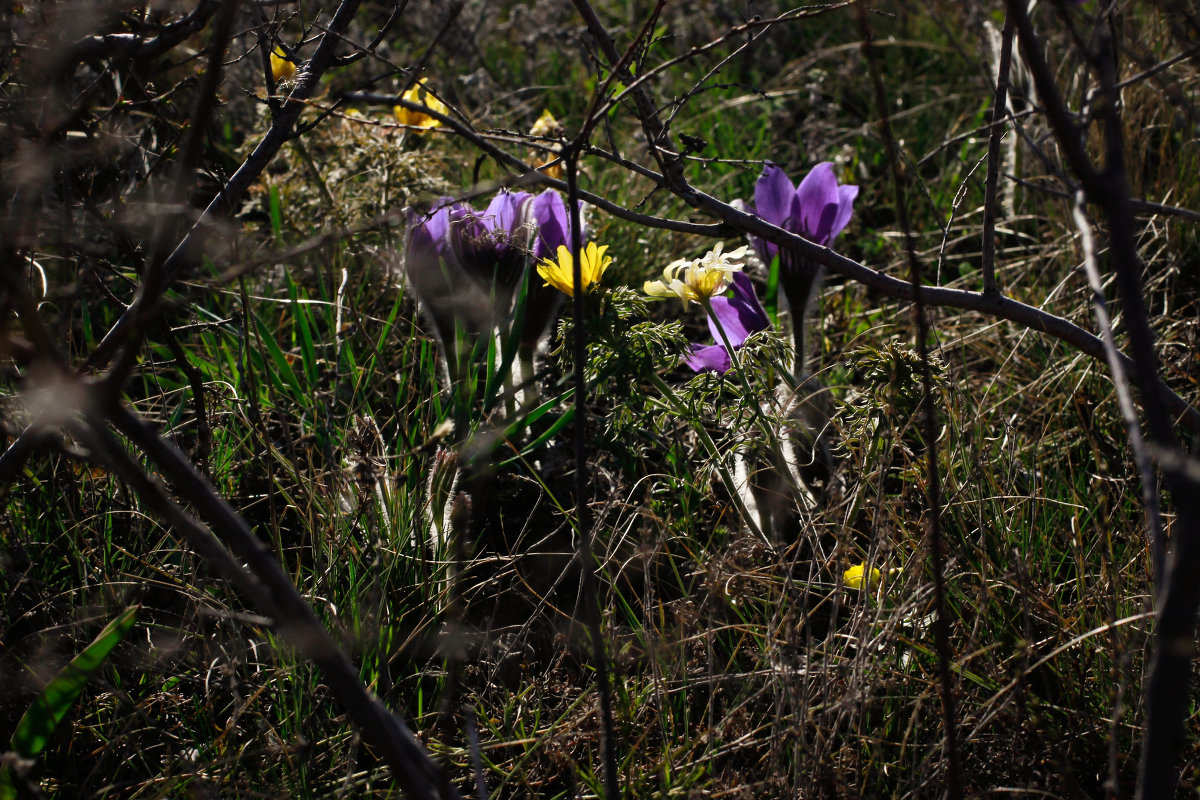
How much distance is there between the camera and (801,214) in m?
2.04

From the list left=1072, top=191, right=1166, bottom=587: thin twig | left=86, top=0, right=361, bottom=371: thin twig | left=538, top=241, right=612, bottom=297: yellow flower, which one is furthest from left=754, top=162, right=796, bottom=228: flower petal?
left=1072, top=191, right=1166, bottom=587: thin twig

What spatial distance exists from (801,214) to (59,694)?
64.6 inches

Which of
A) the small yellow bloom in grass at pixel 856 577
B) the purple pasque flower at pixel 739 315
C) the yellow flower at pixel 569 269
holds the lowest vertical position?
the small yellow bloom in grass at pixel 856 577

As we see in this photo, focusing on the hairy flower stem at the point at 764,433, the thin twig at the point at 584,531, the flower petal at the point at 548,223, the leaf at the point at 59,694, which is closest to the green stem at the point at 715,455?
the hairy flower stem at the point at 764,433

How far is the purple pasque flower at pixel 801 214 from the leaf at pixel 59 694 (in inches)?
54.1

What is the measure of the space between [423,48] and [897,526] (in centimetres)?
291

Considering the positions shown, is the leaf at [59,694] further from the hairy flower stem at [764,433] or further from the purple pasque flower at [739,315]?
the purple pasque flower at [739,315]

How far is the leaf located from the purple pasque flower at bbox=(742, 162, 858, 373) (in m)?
1.37

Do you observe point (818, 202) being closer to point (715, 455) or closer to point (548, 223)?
point (548, 223)

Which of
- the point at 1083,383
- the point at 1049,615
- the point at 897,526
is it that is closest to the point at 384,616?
the point at 897,526

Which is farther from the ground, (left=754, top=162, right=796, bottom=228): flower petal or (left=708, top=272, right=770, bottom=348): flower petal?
(left=754, top=162, right=796, bottom=228): flower petal

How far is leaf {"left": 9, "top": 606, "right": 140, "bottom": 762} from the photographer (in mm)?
1226

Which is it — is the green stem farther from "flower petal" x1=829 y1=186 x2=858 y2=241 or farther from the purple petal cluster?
"flower petal" x1=829 y1=186 x2=858 y2=241

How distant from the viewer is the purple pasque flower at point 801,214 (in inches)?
78.8
